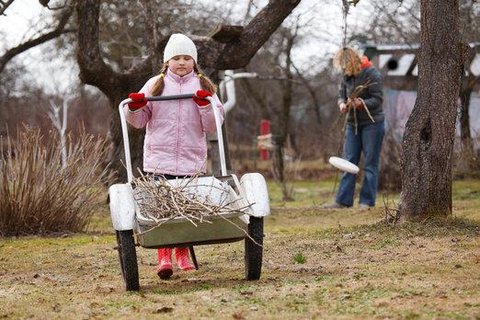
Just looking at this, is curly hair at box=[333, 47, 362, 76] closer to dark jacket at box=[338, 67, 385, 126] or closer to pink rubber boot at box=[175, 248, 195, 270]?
dark jacket at box=[338, 67, 385, 126]

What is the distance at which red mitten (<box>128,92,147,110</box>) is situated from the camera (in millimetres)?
6781

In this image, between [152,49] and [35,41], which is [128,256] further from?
[35,41]

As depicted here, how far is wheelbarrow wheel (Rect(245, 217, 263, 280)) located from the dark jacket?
5.76m

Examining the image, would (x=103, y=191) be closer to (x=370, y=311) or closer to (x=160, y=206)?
(x=160, y=206)

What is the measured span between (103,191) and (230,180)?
4.71 metres

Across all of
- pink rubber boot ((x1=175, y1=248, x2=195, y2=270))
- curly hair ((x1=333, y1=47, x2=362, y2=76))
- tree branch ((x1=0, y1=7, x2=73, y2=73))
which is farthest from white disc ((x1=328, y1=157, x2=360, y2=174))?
tree branch ((x1=0, y1=7, x2=73, y2=73))

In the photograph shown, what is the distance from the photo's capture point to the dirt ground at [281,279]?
535cm

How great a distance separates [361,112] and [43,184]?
12.7 feet

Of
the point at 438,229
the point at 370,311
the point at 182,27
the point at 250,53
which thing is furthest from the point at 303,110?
the point at 370,311

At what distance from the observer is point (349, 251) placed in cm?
768

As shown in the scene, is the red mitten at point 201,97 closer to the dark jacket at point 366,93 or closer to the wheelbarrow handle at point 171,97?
the wheelbarrow handle at point 171,97

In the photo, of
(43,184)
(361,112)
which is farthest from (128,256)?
(361,112)

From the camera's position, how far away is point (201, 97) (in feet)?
22.6

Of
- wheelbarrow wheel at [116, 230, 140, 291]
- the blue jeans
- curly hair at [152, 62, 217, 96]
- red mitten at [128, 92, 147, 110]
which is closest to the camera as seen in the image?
wheelbarrow wheel at [116, 230, 140, 291]
